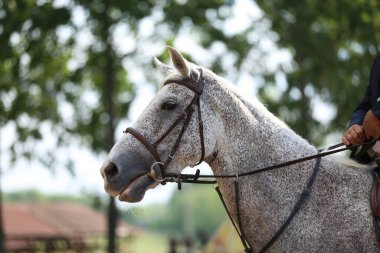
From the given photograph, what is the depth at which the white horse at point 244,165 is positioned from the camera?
15.5ft

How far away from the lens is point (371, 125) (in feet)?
15.7

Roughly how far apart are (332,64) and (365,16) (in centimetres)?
162

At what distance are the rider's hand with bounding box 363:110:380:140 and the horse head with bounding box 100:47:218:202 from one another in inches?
44.2

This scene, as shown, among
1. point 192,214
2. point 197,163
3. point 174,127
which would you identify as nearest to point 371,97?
point 197,163

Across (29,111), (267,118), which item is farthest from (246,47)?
(267,118)

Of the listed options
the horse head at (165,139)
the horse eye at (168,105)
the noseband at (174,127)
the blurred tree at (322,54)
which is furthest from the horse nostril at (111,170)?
the blurred tree at (322,54)

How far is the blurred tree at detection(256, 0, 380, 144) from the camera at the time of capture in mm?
17078

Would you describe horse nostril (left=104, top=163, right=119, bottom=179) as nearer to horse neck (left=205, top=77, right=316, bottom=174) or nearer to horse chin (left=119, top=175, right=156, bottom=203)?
horse chin (left=119, top=175, right=156, bottom=203)

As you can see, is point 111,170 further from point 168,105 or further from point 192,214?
point 192,214

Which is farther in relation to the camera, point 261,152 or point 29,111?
point 29,111

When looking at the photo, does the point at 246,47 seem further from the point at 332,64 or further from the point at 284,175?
the point at 284,175

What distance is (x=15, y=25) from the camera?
49.9 ft

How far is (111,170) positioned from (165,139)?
47 centimetres

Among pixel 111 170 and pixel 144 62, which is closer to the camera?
pixel 111 170
